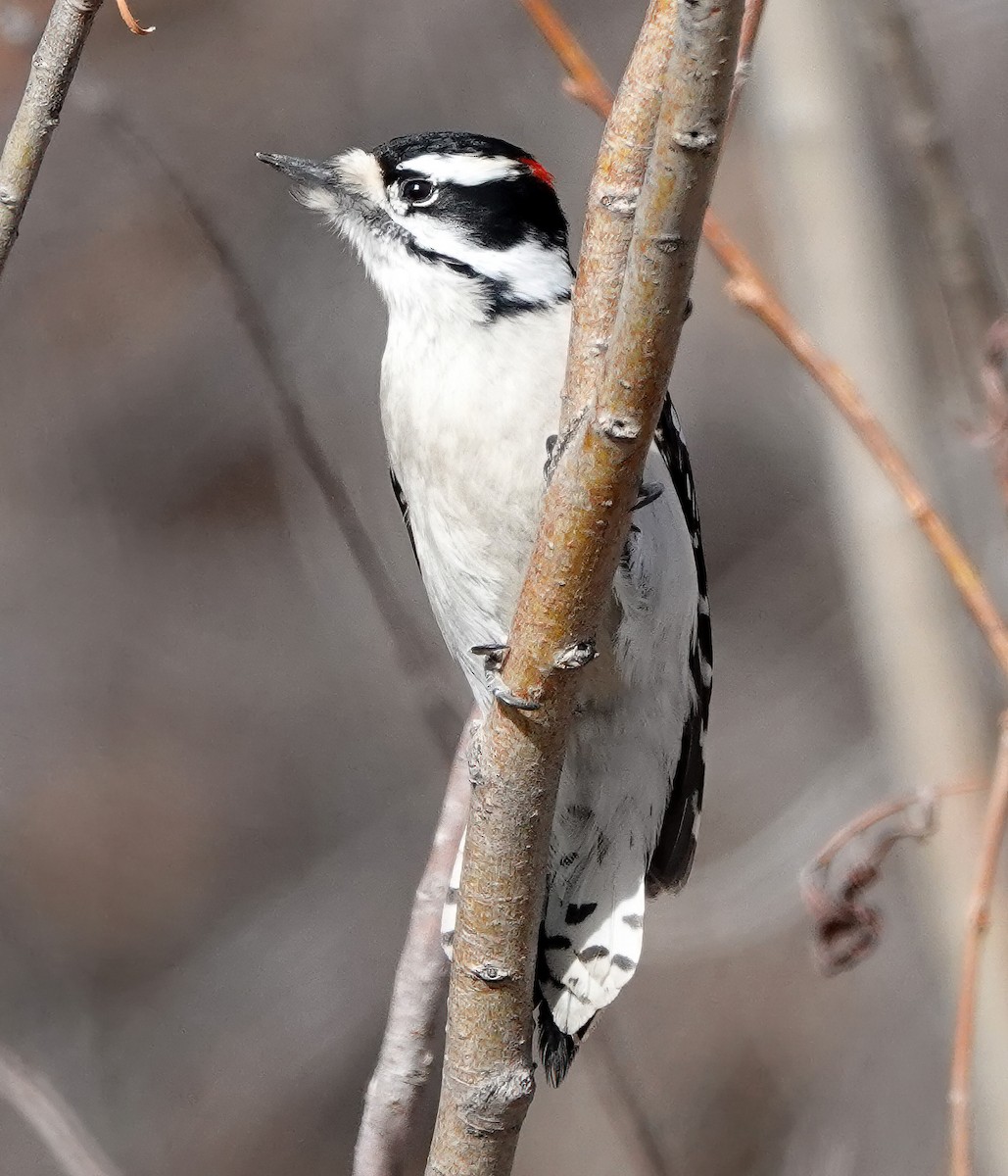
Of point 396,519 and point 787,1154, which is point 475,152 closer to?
point 396,519

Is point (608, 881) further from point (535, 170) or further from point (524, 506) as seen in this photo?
point (535, 170)

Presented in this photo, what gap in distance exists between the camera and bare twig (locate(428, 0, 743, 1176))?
4.58 feet

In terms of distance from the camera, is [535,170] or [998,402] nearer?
[998,402]

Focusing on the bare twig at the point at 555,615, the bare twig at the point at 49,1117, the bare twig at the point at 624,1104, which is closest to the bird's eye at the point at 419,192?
the bare twig at the point at 555,615

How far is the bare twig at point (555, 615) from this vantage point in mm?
1397

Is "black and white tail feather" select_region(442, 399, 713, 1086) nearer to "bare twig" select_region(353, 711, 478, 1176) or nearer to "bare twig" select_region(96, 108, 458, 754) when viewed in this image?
"bare twig" select_region(353, 711, 478, 1176)

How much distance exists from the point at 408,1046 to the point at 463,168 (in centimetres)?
157

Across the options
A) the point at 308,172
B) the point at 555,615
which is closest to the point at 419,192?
the point at 308,172

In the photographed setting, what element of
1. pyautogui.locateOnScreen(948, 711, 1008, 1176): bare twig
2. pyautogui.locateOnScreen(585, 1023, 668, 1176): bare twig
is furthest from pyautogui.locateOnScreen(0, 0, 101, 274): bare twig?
pyautogui.locateOnScreen(585, 1023, 668, 1176): bare twig

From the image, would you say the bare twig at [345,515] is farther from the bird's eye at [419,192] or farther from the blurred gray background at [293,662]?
the blurred gray background at [293,662]

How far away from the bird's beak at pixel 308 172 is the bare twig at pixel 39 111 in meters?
0.99

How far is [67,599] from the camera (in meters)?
5.05

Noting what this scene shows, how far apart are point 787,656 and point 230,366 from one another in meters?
2.14

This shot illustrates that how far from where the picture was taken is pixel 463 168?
2887mm
